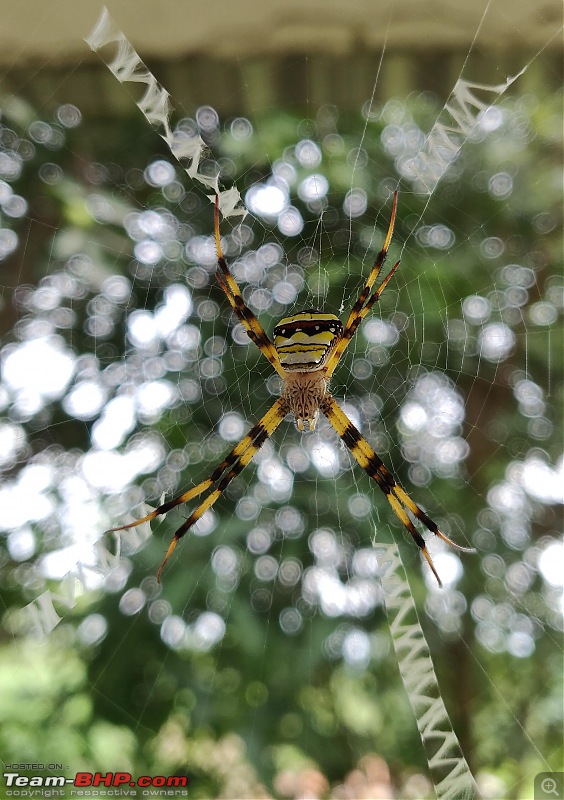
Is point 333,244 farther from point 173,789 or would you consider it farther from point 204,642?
point 173,789

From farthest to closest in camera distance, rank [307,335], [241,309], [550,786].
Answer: [550,786] → [241,309] → [307,335]

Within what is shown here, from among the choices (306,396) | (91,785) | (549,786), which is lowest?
(549,786)

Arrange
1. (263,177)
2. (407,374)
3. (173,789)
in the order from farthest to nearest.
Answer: (407,374) → (263,177) → (173,789)

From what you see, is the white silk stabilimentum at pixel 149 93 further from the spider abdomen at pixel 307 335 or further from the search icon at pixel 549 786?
the search icon at pixel 549 786

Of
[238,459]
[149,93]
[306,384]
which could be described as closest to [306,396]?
[306,384]

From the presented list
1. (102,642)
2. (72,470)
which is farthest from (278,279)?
(102,642)

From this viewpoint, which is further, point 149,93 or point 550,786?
point 550,786

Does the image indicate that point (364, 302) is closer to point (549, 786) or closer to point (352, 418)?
point (352, 418)
